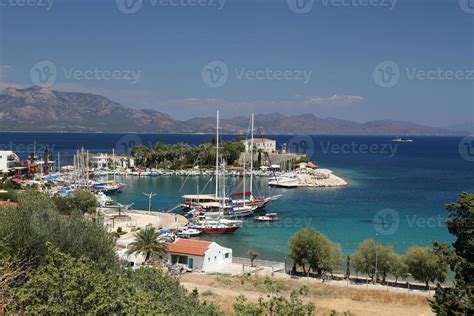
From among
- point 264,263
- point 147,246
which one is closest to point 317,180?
A: point 264,263

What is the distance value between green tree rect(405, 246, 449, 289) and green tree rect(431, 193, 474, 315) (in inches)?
451

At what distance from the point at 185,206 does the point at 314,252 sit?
2813 centimetres

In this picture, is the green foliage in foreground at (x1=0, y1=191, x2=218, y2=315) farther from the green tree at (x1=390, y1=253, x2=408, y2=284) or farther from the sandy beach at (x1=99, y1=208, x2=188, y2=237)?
the sandy beach at (x1=99, y1=208, x2=188, y2=237)

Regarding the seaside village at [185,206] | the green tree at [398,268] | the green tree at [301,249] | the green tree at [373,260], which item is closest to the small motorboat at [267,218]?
the seaside village at [185,206]

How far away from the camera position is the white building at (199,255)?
29516mm

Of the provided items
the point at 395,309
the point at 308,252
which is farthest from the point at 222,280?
the point at 395,309

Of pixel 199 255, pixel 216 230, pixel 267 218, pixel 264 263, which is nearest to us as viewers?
pixel 199 255

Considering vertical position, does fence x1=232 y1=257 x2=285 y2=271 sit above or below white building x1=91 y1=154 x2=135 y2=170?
below

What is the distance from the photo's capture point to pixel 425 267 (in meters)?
27.1

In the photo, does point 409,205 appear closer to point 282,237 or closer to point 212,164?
point 282,237

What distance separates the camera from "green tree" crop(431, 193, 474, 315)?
1448cm

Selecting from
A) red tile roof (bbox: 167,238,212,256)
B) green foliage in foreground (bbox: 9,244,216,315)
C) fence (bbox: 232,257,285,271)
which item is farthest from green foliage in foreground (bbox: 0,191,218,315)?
fence (bbox: 232,257,285,271)

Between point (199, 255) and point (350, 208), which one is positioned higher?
point (350, 208)

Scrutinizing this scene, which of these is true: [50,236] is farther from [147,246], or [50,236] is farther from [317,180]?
[317,180]
